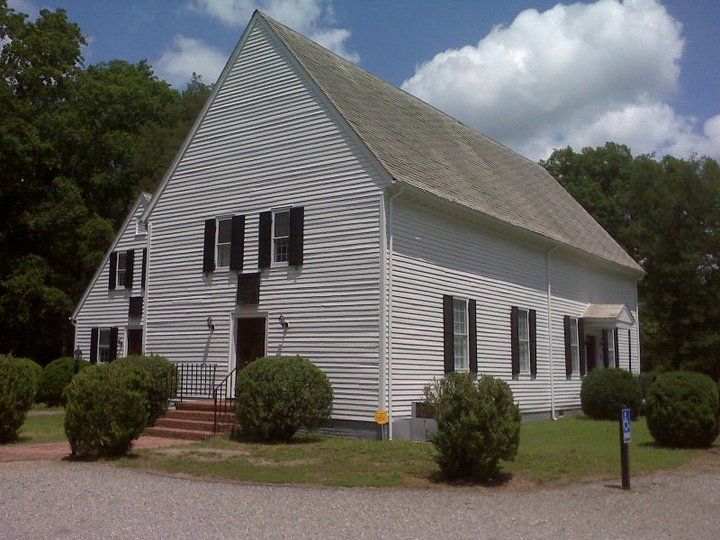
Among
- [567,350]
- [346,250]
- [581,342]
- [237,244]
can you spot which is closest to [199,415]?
[237,244]

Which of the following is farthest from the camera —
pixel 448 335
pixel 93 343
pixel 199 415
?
pixel 93 343

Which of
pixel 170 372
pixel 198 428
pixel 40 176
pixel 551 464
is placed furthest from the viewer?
pixel 40 176

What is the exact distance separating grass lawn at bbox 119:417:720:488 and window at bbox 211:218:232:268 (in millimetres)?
5321

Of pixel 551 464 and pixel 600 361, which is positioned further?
pixel 600 361

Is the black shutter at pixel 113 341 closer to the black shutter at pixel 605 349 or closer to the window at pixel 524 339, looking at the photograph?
the window at pixel 524 339

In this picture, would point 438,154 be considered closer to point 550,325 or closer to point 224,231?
point 224,231

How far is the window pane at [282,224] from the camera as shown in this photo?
56.3 feet

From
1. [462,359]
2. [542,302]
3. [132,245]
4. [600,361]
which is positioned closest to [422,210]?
[462,359]

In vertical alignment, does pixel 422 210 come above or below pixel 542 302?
above

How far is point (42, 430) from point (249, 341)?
17.2 ft

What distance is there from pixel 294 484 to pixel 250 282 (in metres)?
7.92

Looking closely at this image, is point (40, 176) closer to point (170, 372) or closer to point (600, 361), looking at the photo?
point (170, 372)

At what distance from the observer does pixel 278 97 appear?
58.3ft

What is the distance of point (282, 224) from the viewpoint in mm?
17250
